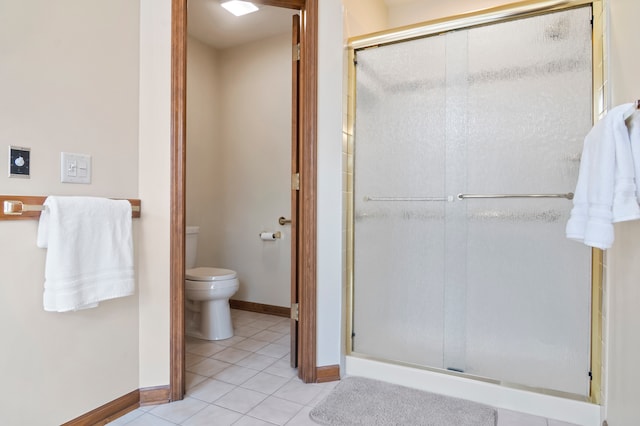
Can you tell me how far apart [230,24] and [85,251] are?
2.40 metres

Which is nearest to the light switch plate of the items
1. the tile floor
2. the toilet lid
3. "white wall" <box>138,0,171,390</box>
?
"white wall" <box>138,0,171,390</box>

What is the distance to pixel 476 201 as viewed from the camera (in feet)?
5.93

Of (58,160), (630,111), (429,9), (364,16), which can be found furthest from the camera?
(429,9)

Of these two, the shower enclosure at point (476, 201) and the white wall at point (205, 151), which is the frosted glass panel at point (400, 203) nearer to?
the shower enclosure at point (476, 201)

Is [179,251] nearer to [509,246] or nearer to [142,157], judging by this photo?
[142,157]

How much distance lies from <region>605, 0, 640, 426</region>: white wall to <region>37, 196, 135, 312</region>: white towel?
6.27ft

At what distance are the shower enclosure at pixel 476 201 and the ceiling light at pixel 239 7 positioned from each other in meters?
1.21

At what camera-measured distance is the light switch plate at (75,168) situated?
4.61 ft

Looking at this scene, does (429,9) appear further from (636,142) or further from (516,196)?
(636,142)

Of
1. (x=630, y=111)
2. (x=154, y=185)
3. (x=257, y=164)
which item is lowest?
(x=154, y=185)

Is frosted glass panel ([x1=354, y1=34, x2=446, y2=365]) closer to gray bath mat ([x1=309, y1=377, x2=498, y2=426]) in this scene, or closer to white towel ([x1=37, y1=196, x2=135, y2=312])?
gray bath mat ([x1=309, y1=377, x2=498, y2=426])

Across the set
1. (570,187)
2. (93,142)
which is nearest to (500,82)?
(570,187)

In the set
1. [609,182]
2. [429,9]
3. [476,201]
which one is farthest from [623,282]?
[429,9]

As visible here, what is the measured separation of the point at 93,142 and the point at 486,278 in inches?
76.4
